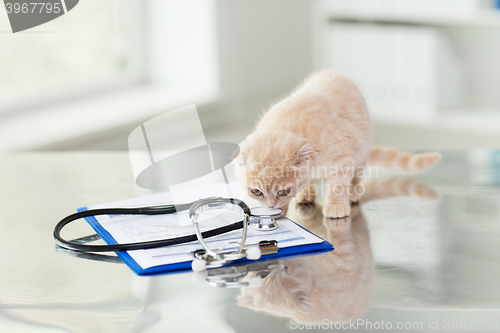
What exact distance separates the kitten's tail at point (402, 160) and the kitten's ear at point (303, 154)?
1.21 ft

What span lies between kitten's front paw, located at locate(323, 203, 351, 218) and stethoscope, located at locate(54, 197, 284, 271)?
0.09 m

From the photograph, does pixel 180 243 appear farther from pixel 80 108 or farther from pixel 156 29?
pixel 156 29

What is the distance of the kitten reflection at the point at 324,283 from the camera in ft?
1.83

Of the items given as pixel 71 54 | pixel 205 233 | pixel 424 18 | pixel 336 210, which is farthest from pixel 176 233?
pixel 424 18

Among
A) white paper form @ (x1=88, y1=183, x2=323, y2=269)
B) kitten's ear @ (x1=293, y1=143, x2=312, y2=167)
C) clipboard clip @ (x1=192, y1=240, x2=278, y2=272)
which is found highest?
kitten's ear @ (x1=293, y1=143, x2=312, y2=167)

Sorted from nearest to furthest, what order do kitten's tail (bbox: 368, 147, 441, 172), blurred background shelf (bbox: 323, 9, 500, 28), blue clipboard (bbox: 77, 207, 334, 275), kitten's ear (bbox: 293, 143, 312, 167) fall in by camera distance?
blue clipboard (bbox: 77, 207, 334, 275)
kitten's ear (bbox: 293, 143, 312, 167)
kitten's tail (bbox: 368, 147, 441, 172)
blurred background shelf (bbox: 323, 9, 500, 28)

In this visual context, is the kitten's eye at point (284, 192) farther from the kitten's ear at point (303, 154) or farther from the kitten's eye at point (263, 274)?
the kitten's eye at point (263, 274)

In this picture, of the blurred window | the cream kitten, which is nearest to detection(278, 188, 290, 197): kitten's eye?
the cream kitten

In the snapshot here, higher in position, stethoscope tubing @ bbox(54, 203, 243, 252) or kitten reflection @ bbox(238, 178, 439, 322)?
stethoscope tubing @ bbox(54, 203, 243, 252)

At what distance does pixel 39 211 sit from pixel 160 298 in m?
0.47

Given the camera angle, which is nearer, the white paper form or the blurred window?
the white paper form

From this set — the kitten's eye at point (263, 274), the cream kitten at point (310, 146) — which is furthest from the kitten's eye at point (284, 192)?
the kitten's eye at point (263, 274)

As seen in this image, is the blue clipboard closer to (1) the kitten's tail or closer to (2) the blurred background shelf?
(1) the kitten's tail

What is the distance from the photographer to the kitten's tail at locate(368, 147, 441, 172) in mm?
1143
